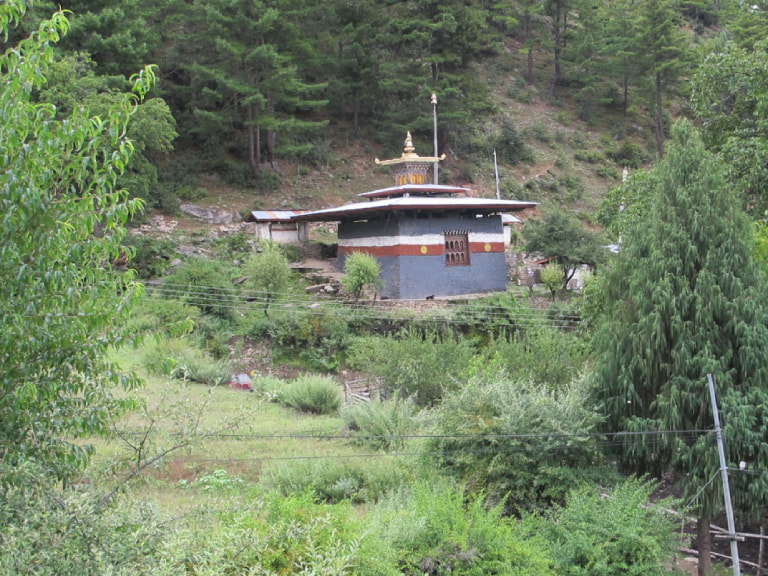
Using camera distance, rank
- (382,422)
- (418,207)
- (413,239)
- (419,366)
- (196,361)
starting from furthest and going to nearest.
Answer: (413,239), (418,207), (196,361), (419,366), (382,422)

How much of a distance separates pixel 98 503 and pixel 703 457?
867 centimetres

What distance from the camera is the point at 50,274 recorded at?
520cm

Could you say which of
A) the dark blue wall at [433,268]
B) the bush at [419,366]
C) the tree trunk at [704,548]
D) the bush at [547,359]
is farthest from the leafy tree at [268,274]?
the tree trunk at [704,548]

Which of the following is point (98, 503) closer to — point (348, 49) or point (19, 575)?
Answer: point (19, 575)

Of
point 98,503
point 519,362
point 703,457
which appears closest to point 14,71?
point 98,503

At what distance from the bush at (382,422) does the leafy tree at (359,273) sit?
33.2 feet

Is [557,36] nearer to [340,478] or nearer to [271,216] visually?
[271,216]

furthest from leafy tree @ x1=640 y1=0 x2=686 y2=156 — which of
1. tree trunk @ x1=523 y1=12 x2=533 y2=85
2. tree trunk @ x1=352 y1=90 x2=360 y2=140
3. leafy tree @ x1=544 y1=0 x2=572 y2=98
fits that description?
tree trunk @ x1=352 y1=90 x2=360 y2=140

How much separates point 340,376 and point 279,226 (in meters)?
11.4

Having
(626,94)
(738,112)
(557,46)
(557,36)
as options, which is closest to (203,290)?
(738,112)

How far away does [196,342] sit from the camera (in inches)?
945

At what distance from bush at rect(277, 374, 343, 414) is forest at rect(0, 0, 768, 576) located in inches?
2.9

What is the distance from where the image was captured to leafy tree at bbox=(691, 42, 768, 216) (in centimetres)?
1625

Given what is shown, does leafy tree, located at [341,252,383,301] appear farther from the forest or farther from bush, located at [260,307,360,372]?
bush, located at [260,307,360,372]
